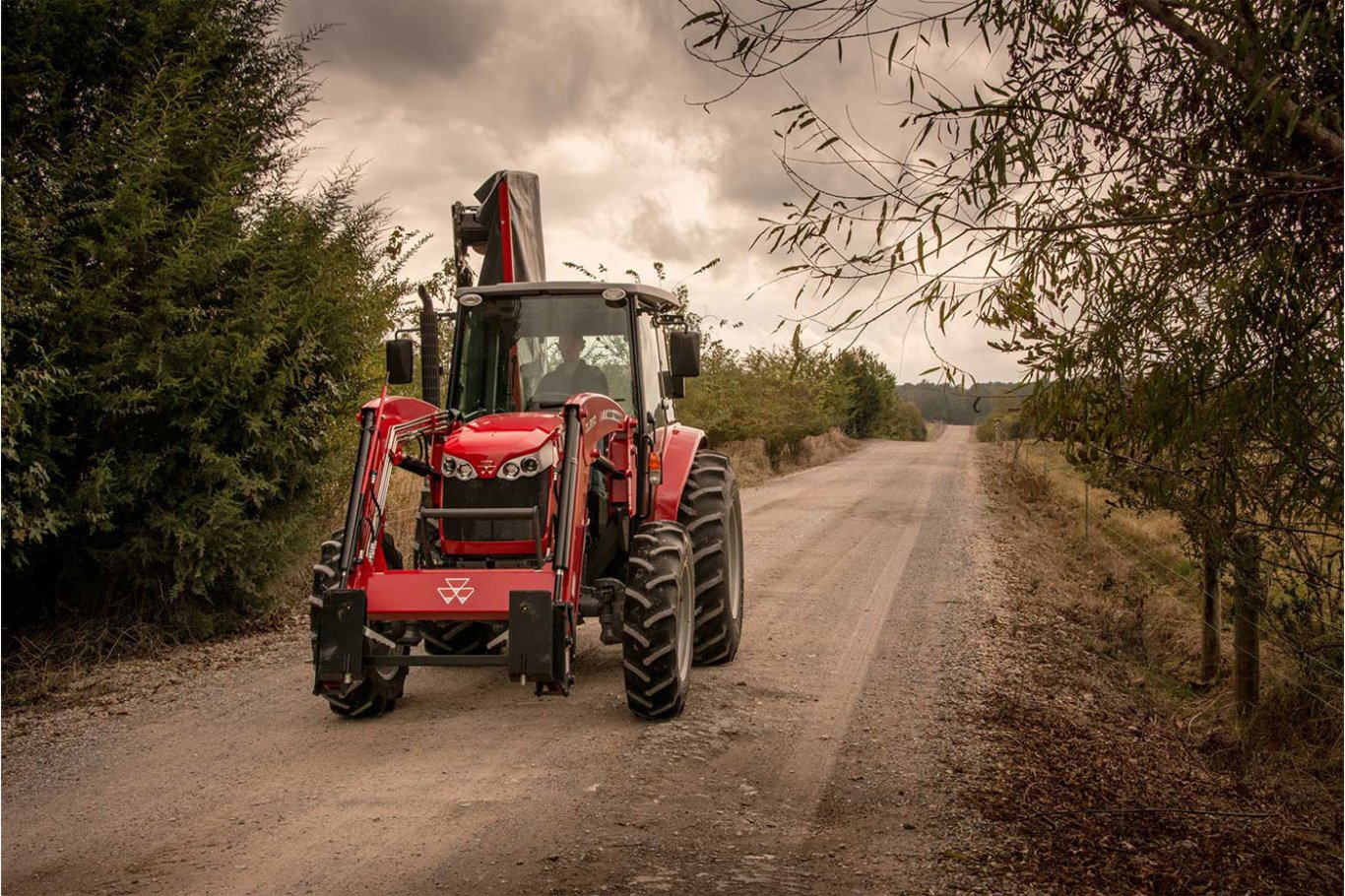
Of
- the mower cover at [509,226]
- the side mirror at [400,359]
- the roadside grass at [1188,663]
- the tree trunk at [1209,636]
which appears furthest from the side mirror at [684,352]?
the tree trunk at [1209,636]

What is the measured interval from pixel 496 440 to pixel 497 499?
32 centimetres

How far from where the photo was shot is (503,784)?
16.6 ft

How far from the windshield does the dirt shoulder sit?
2.99 m

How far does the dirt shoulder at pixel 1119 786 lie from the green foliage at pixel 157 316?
532cm

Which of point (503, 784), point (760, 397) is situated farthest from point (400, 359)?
point (760, 397)

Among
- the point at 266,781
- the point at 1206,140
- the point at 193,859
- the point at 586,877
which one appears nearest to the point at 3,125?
the point at 266,781

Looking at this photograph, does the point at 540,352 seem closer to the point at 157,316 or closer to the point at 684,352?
the point at 684,352

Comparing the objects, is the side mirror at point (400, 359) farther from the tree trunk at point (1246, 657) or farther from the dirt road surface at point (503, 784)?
the tree trunk at point (1246, 657)

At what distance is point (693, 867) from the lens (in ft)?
Answer: 13.8

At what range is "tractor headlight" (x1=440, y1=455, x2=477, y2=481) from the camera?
239 inches

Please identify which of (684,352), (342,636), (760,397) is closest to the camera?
(342,636)

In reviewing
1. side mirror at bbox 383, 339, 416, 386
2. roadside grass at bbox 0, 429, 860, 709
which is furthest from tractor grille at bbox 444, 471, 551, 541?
roadside grass at bbox 0, 429, 860, 709

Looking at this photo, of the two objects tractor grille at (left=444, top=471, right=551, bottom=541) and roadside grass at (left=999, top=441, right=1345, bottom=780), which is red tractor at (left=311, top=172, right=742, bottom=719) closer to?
tractor grille at (left=444, top=471, right=551, bottom=541)

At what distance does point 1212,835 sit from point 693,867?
2368 mm
